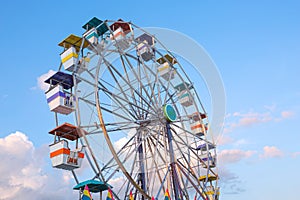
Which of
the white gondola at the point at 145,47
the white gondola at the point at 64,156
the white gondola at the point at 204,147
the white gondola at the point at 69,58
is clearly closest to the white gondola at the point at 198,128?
the white gondola at the point at 204,147

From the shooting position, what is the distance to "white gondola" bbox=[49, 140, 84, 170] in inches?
494

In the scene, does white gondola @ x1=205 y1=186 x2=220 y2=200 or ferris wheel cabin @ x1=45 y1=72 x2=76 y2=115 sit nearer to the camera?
ferris wheel cabin @ x1=45 y1=72 x2=76 y2=115

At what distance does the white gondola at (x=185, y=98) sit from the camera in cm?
1769

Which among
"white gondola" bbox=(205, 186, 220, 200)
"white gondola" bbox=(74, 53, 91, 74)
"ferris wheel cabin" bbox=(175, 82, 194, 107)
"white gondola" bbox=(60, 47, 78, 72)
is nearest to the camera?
"white gondola" bbox=(74, 53, 91, 74)

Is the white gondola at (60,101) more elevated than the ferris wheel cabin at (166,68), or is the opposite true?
the ferris wheel cabin at (166,68)

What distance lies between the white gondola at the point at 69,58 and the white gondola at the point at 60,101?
101 centimetres

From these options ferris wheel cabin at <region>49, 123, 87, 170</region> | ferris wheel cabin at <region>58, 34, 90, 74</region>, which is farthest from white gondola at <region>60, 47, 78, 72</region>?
ferris wheel cabin at <region>49, 123, 87, 170</region>

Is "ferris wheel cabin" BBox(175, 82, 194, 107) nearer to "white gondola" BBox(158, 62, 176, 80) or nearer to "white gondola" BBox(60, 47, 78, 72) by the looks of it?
"white gondola" BBox(158, 62, 176, 80)

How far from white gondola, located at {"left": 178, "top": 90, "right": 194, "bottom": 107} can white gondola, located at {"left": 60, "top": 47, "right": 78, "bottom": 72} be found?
567cm

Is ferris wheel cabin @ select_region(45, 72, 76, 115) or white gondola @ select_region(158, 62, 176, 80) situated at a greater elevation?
white gondola @ select_region(158, 62, 176, 80)

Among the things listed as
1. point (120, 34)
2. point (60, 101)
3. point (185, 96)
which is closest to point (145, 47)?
point (120, 34)

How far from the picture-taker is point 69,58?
14336 mm

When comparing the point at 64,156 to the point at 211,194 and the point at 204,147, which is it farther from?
the point at 211,194

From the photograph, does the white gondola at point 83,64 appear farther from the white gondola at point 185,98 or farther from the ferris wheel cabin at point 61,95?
the white gondola at point 185,98
